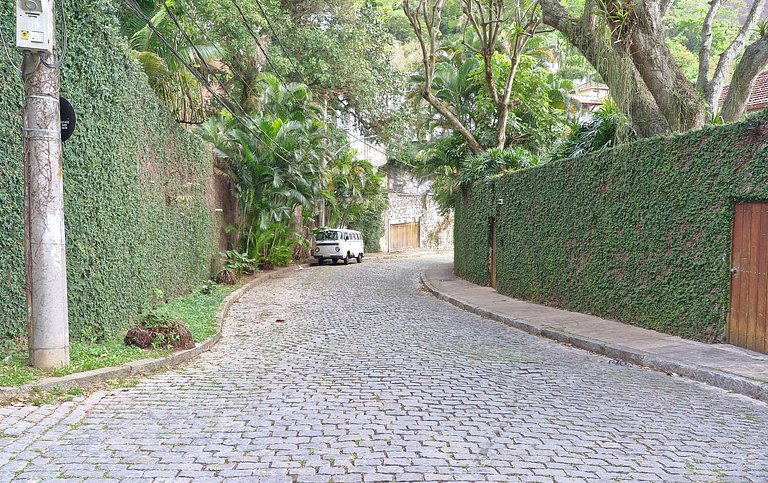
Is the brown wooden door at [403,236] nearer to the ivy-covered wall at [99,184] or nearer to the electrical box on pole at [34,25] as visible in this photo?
the ivy-covered wall at [99,184]

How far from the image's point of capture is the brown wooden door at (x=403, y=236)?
1809 inches

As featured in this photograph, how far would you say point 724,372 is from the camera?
698 cm

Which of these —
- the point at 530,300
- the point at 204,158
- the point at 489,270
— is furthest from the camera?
the point at 489,270

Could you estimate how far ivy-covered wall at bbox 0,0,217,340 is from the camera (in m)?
6.58

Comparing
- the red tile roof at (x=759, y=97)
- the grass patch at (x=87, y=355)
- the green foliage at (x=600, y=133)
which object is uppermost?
the red tile roof at (x=759, y=97)

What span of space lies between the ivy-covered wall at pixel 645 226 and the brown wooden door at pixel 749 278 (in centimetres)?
13

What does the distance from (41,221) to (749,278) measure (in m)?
8.99

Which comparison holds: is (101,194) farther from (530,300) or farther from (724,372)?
(530,300)

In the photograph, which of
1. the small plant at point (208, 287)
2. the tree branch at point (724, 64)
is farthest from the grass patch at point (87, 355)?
the tree branch at point (724, 64)

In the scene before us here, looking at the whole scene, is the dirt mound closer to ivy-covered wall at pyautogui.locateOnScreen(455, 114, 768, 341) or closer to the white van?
ivy-covered wall at pyautogui.locateOnScreen(455, 114, 768, 341)

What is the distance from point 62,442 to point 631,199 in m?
9.53

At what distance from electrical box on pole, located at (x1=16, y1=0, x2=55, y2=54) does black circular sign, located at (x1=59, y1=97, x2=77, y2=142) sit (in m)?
0.66

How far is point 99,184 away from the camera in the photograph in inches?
320

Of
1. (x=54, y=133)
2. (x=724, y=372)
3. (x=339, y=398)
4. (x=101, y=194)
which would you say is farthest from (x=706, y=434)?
(x=101, y=194)
